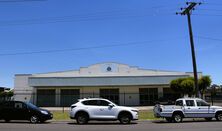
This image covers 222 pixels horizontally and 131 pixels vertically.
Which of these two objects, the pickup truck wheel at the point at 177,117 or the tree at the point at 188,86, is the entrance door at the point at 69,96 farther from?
the pickup truck wheel at the point at 177,117

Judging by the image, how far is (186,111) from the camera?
22.8 metres

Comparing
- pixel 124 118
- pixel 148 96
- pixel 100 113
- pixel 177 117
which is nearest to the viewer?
pixel 100 113

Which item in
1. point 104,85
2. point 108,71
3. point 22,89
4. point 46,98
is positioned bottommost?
point 46,98

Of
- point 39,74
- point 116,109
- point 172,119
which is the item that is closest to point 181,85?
point 172,119

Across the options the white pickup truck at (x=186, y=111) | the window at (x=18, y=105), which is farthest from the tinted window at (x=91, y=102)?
the white pickup truck at (x=186, y=111)

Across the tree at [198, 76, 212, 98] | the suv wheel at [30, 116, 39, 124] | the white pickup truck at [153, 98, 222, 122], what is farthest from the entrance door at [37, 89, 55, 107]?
the white pickup truck at [153, 98, 222, 122]

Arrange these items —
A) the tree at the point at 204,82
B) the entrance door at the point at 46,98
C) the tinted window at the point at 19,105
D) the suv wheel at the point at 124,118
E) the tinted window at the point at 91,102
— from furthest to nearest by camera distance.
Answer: the entrance door at the point at 46,98
the tree at the point at 204,82
the tinted window at the point at 19,105
the tinted window at the point at 91,102
the suv wheel at the point at 124,118

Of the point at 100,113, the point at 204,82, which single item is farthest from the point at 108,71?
the point at 100,113

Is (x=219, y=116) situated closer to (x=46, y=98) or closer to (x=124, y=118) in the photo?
(x=124, y=118)

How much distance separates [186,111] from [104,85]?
35554 mm

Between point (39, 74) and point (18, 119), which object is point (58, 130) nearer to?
point (18, 119)

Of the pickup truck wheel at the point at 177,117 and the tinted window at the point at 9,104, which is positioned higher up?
the tinted window at the point at 9,104

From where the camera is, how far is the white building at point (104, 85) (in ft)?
187

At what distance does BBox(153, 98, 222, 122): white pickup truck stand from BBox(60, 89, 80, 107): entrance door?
3634 centimetres
